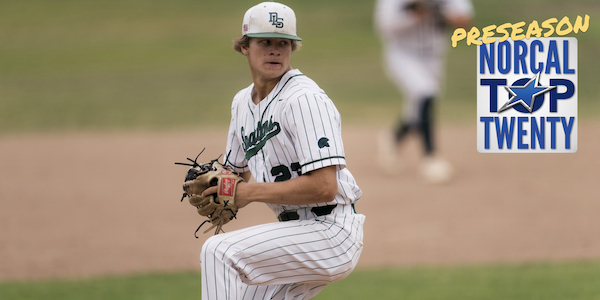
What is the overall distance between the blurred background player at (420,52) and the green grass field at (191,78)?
8.92 ft

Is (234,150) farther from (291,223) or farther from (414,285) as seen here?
(414,285)

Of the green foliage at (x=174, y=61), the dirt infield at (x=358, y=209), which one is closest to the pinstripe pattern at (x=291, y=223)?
the dirt infield at (x=358, y=209)

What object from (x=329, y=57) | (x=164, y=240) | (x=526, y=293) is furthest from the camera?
(x=329, y=57)

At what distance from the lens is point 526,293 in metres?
5.10

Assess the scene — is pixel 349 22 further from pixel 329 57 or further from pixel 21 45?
pixel 21 45

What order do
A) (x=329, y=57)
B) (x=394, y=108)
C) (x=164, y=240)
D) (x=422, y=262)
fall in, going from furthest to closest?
(x=329, y=57), (x=394, y=108), (x=164, y=240), (x=422, y=262)

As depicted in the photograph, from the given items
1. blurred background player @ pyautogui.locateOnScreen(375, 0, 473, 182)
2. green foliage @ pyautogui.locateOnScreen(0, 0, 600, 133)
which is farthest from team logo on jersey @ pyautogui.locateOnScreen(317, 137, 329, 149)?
green foliage @ pyautogui.locateOnScreen(0, 0, 600, 133)

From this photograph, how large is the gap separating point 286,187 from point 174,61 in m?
19.4

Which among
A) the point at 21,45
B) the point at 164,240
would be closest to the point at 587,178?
the point at 164,240

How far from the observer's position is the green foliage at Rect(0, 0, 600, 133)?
14453 millimetres

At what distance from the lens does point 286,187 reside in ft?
9.59

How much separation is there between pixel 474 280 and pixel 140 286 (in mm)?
2534

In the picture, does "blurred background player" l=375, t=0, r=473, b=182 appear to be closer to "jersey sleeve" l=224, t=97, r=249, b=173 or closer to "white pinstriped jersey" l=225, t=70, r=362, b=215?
"jersey sleeve" l=224, t=97, r=249, b=173

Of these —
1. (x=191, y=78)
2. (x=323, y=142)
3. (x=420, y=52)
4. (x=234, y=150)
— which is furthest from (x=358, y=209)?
(x=191, y=78)
